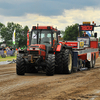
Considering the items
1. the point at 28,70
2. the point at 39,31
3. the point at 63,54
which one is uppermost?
the point at 39,31

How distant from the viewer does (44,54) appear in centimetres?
1302

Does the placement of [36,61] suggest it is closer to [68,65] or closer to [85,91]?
[68,65]

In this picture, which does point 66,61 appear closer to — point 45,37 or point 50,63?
point 50,63

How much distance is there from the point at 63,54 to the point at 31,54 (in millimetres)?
1962

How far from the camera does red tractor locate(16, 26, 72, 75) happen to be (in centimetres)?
1262

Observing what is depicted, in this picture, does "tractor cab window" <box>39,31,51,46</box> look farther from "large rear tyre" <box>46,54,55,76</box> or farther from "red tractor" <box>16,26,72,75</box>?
"large rear tyre" <box>46,54,55,76</box>

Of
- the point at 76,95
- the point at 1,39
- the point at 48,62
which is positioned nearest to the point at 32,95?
the point at 76,95

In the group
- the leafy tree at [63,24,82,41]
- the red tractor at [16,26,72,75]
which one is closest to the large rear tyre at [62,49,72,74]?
the red tractor at [16,26,72,75]

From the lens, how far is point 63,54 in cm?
1371

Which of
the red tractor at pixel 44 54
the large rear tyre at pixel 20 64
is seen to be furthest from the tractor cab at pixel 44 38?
the large rear tyre at pixel 20 64

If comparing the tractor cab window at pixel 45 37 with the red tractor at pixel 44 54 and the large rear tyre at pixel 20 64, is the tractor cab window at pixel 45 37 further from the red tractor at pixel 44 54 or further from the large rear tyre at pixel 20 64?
the large rear tyre at pixel 20 64

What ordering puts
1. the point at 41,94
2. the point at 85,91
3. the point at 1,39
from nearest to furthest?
the point at 41,94, the point at 85,91, the point at 1,39

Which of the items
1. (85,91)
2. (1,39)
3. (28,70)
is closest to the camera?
(85,91)

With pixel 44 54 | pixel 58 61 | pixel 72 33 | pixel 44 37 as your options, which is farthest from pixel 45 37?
pixel 72 33
